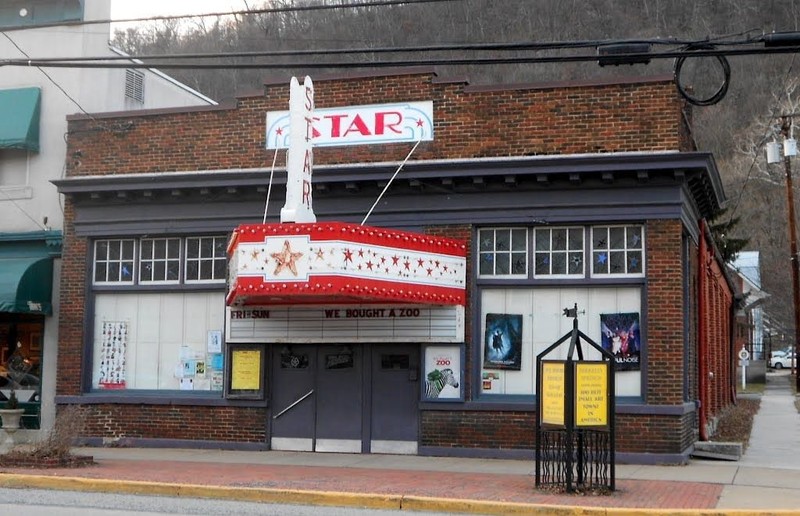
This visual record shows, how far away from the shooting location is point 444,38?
126 ft

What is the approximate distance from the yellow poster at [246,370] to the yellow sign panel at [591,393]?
7648mm

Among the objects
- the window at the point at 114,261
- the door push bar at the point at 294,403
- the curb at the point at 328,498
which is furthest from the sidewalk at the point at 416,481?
the window at the point at 114,261

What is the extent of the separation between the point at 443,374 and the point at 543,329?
1964 millimetres

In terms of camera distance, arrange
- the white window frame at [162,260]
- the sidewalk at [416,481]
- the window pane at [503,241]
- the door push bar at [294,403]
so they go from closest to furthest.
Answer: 1. the sidewalk at [416,481]
2. the window pane at [503,241]
3. the door push bar at [294,403]
4. the white window frame at [162,260]

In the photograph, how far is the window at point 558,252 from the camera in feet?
58.2

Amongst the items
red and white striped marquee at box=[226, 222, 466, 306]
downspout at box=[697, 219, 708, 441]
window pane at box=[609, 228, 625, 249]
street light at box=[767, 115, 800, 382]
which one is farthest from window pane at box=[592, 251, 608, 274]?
street light at box=[767, 115, 800, 382]

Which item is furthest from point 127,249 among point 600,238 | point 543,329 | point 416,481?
point 600,238

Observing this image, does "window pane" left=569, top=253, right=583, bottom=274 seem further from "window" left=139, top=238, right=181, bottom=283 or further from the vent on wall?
the vent on wall

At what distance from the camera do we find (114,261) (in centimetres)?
2048

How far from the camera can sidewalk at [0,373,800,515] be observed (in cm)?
1252

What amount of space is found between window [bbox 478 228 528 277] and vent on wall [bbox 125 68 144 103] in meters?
9.67

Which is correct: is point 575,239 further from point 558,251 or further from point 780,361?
point 780,361

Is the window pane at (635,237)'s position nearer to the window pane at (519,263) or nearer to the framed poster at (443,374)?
the window pane at (519,263)

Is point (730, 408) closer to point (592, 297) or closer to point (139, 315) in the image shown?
point (592, 297)
